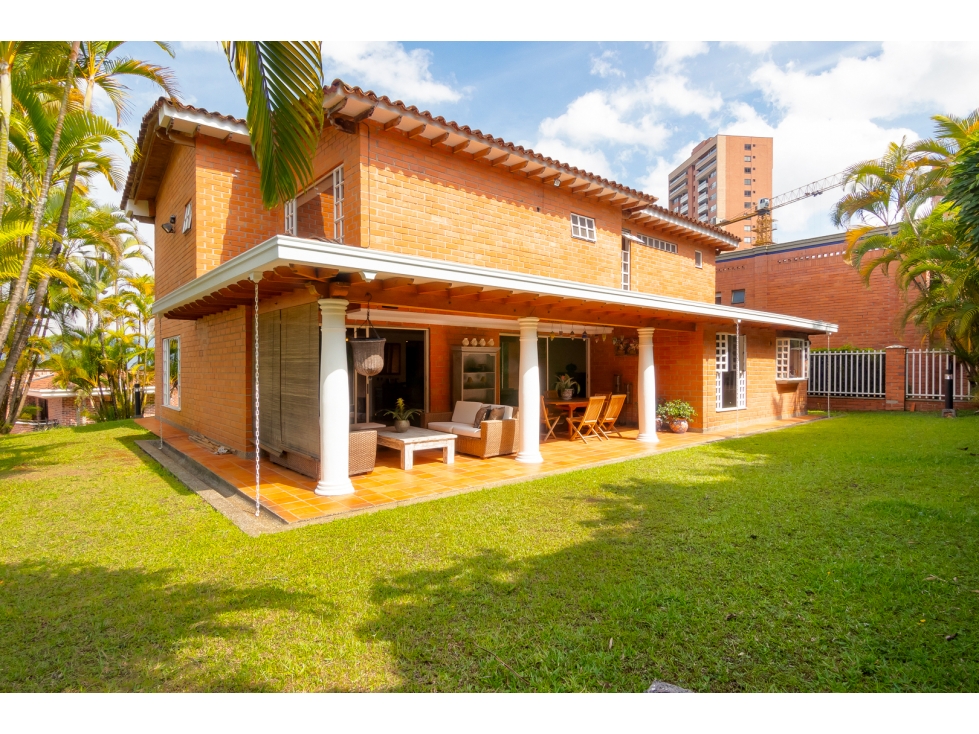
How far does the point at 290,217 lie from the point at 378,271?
205 inches

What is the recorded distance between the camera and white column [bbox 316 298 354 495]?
6.27 metres

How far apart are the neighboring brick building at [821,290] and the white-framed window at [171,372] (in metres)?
21.2

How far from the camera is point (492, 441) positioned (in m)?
8.91

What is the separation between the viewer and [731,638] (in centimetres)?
304

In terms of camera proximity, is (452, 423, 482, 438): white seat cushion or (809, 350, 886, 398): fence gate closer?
(452, 423, 482, 438): white seat cushion

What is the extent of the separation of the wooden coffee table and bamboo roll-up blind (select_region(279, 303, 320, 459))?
1432 millimetres

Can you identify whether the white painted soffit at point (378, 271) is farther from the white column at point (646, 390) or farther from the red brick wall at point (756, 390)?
the red brick wall at point (756, 390)

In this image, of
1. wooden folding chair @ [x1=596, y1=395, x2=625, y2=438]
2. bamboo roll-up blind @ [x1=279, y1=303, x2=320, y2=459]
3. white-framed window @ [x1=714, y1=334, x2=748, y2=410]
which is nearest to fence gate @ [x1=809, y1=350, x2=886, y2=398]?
white-framed window @ [x1=714, y1=334, x2=748, y2=410]

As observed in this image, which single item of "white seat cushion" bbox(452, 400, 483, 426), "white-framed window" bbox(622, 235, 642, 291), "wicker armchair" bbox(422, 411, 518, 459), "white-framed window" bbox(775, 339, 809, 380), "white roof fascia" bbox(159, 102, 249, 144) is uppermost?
"white roof fascia" bbox(159, 102, 249, 144)

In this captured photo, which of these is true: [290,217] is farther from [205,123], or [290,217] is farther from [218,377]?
[218,377]

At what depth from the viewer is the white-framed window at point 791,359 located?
1504 cm

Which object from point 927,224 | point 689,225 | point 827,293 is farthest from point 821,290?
point 689,225

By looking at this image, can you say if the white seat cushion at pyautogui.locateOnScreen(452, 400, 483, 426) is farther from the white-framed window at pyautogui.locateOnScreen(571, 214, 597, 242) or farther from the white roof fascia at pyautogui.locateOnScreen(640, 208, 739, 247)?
the white roof fascia at pyautogui.locateOnScreen(640, 208, 739, 247)
